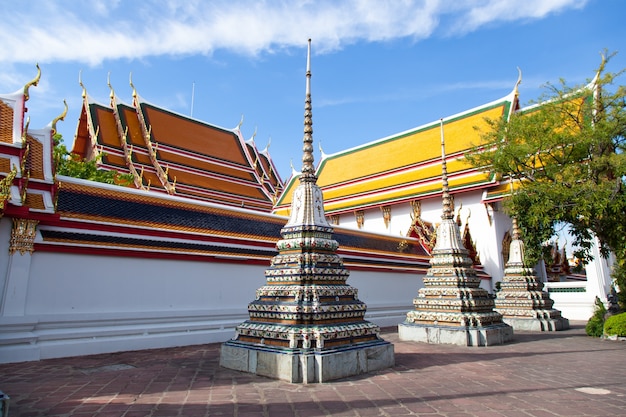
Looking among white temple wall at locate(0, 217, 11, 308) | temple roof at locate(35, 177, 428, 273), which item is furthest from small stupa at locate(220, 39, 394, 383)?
white temple wall at locate(0, 217, 11, 308)

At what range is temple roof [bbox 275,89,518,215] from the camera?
20.6 m

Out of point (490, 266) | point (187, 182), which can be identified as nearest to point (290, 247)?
point (490, 266)

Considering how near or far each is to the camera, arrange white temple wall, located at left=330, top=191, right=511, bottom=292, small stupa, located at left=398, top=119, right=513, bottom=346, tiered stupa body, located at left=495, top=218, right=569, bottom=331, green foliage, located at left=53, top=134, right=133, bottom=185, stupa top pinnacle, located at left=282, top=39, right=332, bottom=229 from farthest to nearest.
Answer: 1. white temple wall, located at left=330, top=191, right=511, bottom=292
2. green foliage, located at left=53, top=134, right=133, bottom=185
3. tiered stupa body, located at left=495, top=218, right=569, bottom=331
4. small stupa, located at left=398, top=119, right=513, bottom=346
5. stupa top pinnacle, located at left=282, top=39, right=332, bottom=229

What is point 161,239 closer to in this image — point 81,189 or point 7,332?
point 81,189

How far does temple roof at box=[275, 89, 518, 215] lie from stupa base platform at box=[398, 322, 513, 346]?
11.1 meters

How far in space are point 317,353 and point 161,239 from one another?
17.3 ft

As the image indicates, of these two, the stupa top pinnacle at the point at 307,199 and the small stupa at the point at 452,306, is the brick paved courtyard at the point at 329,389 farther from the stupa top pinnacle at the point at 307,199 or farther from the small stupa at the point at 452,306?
the stupa top pinnacle at the point at 307,199

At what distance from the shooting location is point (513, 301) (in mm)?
12023

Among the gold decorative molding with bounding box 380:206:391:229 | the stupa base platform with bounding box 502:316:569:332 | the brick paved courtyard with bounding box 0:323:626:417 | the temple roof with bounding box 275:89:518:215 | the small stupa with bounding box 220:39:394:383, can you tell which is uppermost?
the temple roof with bounding box 275:89:518:215

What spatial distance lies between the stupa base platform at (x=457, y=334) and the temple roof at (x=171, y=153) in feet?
44.8

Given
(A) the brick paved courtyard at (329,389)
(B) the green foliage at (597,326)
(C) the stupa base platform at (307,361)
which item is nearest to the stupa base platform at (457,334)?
(A) the brick paved courtyard at (329,389)

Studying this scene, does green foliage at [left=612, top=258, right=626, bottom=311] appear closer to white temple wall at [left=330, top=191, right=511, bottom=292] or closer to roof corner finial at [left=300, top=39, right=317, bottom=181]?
white temple wall at [left=330, top=191, right=511, bottom=292]

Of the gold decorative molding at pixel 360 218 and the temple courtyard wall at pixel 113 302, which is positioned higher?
the gold decorative molding at pixel 360 218

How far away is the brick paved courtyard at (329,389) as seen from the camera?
364 centimetres
